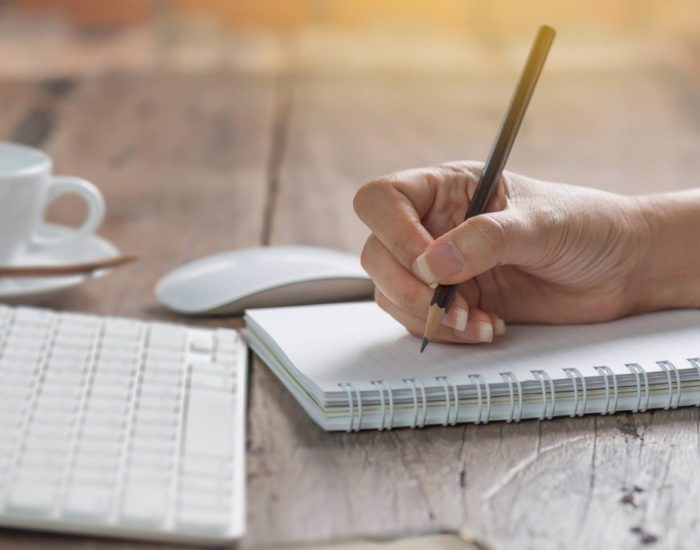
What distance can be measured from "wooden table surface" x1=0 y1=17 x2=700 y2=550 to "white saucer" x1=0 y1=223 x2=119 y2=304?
0.02 meters

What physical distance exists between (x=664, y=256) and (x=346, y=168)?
2.24 feet

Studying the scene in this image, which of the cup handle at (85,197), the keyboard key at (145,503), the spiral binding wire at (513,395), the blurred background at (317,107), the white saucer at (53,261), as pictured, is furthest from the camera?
the blurred background at (317,107)

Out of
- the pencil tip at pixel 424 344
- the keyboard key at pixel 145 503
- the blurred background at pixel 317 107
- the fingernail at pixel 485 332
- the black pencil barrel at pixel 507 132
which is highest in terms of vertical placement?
the black pencil barrel at pixel 507 132

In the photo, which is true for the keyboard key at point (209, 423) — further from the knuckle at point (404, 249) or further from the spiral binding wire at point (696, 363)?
Answer: the spiral binding wire at point (696, 363)

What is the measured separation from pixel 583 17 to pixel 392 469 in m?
3.05

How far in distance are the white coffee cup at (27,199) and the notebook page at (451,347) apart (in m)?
0.28

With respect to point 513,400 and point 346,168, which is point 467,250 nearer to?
point 513,400

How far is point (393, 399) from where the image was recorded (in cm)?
74

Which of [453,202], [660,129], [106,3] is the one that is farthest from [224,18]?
[453,202]

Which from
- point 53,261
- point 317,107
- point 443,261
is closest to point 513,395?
point 443,261

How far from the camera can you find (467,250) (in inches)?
30.9

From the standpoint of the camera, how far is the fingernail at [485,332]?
83 centimetres

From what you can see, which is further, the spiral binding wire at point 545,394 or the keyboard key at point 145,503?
the spiral binding wire at point 545,394

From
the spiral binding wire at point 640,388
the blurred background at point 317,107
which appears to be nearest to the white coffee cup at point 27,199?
the blurred background at point 317,107
